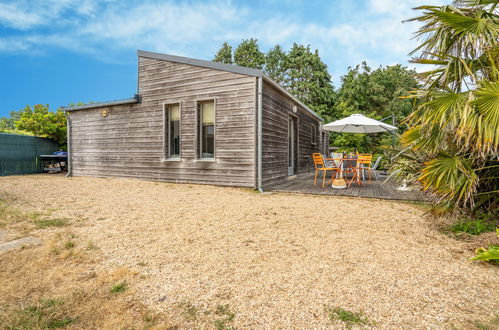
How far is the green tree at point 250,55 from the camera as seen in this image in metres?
23.3

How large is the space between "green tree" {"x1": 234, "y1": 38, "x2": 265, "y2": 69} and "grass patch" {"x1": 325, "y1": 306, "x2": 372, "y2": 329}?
2388 centimetres

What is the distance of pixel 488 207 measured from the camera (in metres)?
2.99

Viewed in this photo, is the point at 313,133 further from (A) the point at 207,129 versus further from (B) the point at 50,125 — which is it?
(B) the point at 50,125

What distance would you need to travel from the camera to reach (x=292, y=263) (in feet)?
7.18

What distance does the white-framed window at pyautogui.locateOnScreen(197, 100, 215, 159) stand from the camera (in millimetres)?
7055

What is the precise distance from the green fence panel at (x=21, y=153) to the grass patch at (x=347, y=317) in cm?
1462

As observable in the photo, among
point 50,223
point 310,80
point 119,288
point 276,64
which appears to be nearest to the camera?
point 119,288

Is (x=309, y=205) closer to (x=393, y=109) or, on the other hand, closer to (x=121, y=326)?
(x=121, y=326)

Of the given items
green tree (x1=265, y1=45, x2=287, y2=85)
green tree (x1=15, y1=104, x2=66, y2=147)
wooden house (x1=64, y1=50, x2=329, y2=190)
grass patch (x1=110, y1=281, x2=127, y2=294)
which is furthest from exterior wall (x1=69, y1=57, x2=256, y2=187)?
green tree (x1=265, y1=45, x2=287, y2=85)

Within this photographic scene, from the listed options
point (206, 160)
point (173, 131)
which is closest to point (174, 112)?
point (173, 131)

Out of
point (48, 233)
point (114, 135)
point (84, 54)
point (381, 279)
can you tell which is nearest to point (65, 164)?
point (114, 135)

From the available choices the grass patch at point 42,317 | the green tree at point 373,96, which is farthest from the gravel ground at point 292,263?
the green tree at point 373,96

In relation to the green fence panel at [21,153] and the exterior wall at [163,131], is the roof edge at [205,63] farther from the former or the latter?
the green fence panel at [21,153]

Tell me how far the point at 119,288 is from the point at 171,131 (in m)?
6.46
